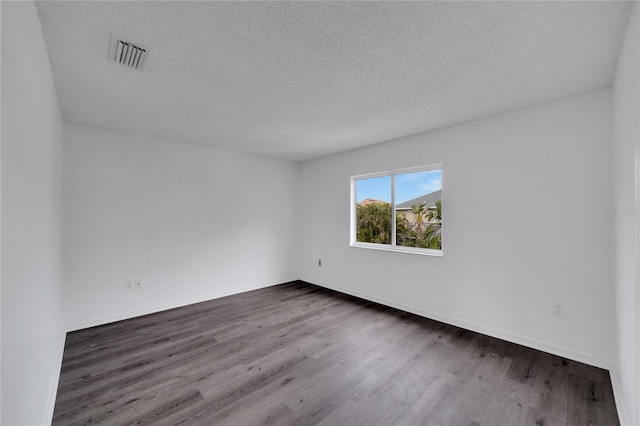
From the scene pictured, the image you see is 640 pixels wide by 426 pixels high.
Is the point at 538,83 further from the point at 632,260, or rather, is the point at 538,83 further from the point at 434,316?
the point at 434,316

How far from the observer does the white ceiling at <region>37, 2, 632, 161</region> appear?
145 centimetres

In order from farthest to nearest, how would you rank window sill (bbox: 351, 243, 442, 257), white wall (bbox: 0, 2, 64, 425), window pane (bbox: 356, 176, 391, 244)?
window pane (bbox: 356, 176, 391, 244)
window sill (bbox: 351, 243, 442, 257)
white wall (bbox: 0, 2, 64, 425)

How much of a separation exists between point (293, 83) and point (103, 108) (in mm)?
2034

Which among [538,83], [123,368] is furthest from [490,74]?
[123,368]

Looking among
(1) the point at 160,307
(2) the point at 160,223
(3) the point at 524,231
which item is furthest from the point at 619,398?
(2) the point at 160,223

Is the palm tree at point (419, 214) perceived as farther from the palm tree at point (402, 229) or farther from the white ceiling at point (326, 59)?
the white ceiling at point (326, 59)

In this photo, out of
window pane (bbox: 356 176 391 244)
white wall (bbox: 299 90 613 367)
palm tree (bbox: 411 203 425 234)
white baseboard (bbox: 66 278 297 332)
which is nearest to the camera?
white wall (bbox: 299 90 613 367)

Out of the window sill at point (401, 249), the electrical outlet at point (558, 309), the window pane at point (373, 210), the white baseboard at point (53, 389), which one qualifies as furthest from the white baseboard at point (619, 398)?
the white baseboard at point (53, 389)

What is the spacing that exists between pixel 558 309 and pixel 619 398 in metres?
0.75

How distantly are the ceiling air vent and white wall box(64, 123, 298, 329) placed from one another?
6.32 feet

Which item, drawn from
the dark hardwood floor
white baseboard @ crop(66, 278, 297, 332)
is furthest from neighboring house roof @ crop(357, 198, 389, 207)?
white baseboard @ crop(66, 278, 297, 332)

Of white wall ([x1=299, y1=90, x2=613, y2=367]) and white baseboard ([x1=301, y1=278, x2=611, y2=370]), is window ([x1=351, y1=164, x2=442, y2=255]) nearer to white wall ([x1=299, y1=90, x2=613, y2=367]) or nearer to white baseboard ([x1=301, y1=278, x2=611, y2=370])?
white wall ([x1=299, y1=90, x2=613, y2=367])

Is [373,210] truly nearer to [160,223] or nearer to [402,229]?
[402,229]

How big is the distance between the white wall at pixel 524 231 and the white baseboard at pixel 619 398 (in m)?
0.19
